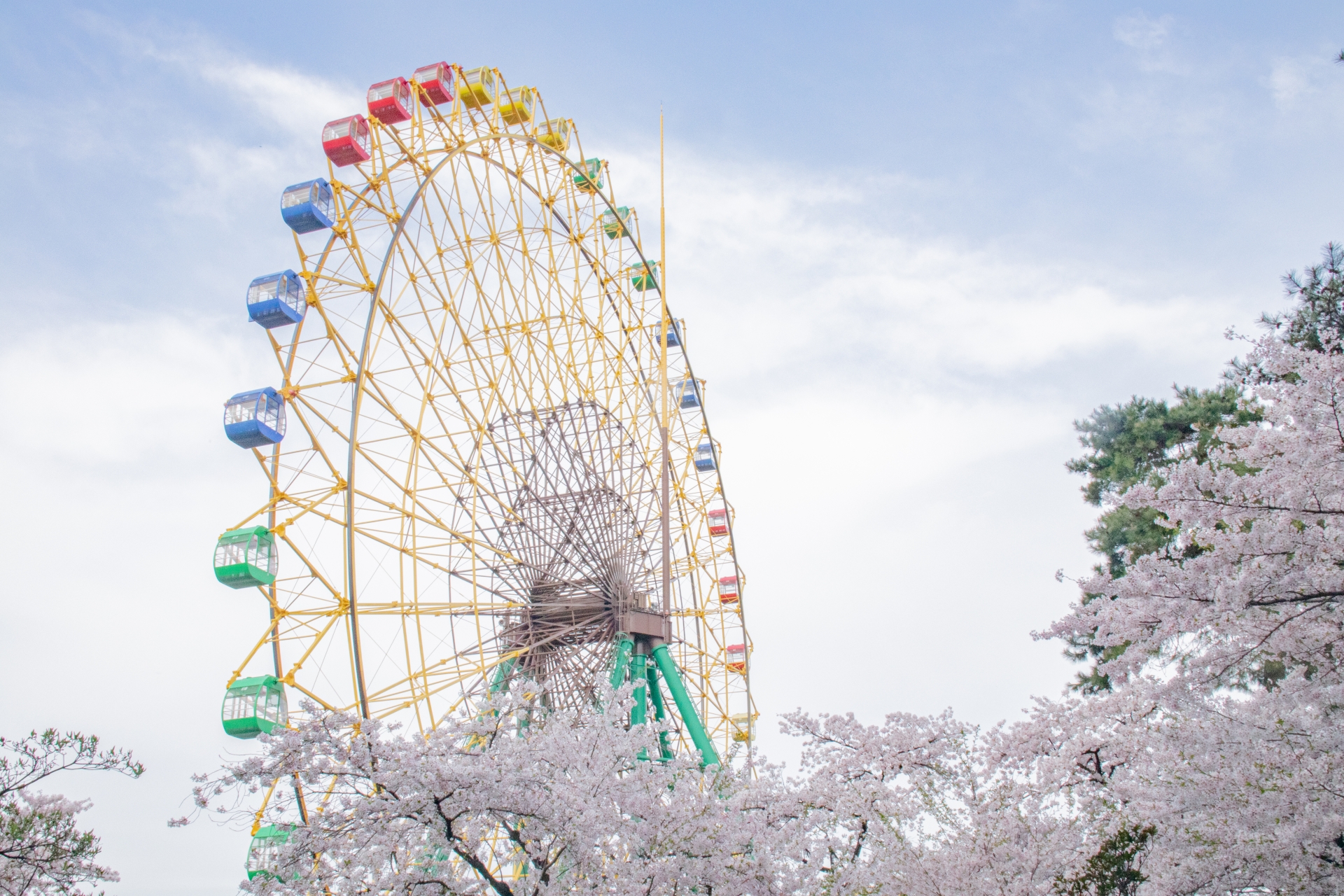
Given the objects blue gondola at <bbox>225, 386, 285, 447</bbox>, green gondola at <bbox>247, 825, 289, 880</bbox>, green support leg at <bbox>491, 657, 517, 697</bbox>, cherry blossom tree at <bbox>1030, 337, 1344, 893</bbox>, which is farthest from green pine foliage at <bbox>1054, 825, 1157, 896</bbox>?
blue gondola at <bbox>225, 386, 285, 447</bbox>

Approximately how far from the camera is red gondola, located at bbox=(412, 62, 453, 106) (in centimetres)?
2002

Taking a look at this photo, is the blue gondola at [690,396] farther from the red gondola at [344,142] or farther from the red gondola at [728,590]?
the red gondola at [344,142]

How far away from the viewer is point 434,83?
20.1 m

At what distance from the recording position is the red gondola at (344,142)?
18.1 m

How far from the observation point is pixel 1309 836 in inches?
378

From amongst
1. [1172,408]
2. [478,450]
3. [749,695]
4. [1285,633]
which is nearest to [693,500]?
[749,695]

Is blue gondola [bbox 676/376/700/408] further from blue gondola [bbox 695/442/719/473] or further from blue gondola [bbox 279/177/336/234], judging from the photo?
blue gondola [bbox 279/177/336/234]

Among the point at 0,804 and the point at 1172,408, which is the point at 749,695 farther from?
the point at 0,804

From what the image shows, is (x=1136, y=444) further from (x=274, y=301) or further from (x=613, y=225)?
(x=274, y=301)

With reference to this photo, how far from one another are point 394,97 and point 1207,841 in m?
17.0

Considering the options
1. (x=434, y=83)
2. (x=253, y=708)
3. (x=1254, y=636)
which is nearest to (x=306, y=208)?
(x=434, y=83)

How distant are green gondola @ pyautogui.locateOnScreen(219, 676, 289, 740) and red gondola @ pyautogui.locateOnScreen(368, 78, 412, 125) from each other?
401 inches

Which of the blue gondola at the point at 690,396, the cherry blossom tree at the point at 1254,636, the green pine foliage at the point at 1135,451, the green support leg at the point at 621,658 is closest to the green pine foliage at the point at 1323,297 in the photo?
the cherry blossom tree at the point at 1254,636

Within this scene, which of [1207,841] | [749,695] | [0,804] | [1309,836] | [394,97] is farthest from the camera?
[749,695]
